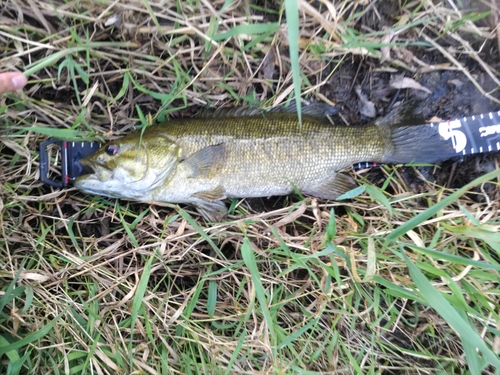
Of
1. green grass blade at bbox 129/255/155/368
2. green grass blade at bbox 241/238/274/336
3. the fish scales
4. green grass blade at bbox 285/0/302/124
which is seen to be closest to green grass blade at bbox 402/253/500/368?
green grass blade at bbox 241/238/274/336

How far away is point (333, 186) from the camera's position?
252 cm

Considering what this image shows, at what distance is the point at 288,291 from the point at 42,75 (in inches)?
86.8

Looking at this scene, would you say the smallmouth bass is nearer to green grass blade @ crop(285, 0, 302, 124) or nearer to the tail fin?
the tail fin

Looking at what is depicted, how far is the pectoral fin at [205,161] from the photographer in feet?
7.80

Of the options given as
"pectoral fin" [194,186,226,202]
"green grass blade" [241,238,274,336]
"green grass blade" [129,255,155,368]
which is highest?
"pectoral fin" [194,186,226,202]

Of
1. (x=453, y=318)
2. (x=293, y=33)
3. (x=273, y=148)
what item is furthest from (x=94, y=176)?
(x=453, y=318)

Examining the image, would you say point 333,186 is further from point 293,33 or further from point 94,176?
point 94,176

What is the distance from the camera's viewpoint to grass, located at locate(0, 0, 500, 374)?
2271 millimetres

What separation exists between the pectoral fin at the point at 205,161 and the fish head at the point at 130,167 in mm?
105

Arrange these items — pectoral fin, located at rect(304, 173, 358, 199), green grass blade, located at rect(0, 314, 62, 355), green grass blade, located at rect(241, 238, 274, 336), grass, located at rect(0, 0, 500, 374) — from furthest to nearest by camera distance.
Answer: pectoral fin, located at rect(304, 173, 358, 199) < grass, located at rect(0, 0, 500, 374) < green grass blade, located at rect(0, 314, 62, 355) < green grass blade, located at rect(241, 238, 274, 336)

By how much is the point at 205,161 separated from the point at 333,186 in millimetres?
890

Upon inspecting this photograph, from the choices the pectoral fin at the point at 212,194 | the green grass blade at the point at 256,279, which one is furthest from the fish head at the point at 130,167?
the green grass blade at the point at 256,279

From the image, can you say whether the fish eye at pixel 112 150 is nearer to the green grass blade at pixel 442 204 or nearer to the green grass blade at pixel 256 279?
the green grass blade at pixel 256 279

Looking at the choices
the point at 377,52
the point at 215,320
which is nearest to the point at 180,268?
the point at 215,320
